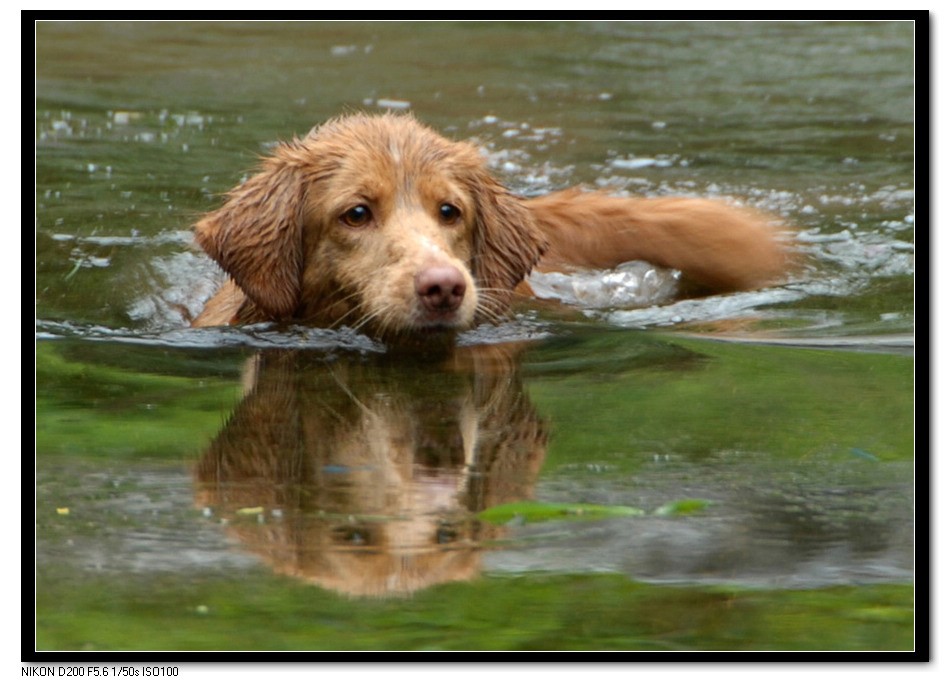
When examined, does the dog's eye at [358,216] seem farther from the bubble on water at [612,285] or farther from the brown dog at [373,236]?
the bubble on water at [612,285]

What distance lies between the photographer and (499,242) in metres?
7.90

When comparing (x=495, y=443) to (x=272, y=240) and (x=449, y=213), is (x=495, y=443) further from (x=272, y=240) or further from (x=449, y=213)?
(x=272, y=240)

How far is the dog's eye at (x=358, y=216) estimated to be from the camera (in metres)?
7.30

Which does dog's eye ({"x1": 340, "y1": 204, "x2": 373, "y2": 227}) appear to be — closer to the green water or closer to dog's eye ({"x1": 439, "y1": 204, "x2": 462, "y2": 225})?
dog's eye ({"x1": 439, "y1": 204, "x2": 462, "y2": 225})

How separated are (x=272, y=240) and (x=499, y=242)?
1.24 m

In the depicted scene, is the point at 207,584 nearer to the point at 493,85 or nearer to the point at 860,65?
the point at 493,85

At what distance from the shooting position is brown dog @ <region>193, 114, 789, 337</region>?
6.92m

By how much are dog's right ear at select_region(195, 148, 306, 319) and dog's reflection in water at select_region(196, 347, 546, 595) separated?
775 mm

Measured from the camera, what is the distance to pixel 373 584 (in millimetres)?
3932

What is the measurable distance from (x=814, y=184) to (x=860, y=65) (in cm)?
380

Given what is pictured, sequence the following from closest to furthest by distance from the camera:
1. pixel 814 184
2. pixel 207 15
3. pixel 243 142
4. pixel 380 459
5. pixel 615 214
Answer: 1. pixel 380 459
2. pixel 207 15
3. pixel 615 214
4. pixel 814 184
5. pixel 243 142

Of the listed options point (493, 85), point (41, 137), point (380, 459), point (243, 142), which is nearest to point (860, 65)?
point (493, 85)

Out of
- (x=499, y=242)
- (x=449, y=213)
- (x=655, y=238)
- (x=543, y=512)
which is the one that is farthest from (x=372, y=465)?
(x=655, y=238)

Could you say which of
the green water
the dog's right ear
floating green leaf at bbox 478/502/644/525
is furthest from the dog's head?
floating green leaf at bbox 478/502/644/525
